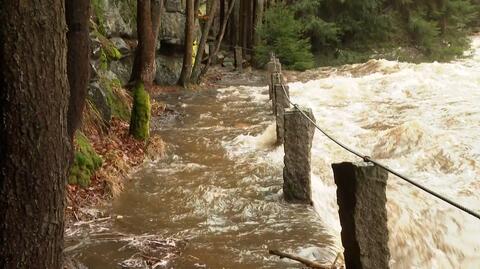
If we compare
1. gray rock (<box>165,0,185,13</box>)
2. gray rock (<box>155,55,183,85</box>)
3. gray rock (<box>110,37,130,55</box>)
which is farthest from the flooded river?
gray rock (<box>165,0,185,13</box>)

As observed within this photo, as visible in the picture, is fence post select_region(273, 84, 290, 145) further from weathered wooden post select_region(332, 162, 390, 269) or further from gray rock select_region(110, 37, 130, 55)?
gray rock select_region(110, 37, 130, 55)

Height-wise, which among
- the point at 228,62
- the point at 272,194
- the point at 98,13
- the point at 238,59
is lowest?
the point at 272,194

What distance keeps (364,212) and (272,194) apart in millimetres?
2893

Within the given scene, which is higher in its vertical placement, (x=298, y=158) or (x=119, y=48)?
(x=119, y=48)

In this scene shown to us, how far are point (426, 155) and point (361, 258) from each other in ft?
16.3

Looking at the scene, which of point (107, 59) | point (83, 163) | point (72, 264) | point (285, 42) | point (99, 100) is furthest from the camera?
point (285, 42)

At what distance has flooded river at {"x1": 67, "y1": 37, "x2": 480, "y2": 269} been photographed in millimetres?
5122

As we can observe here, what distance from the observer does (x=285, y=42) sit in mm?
22828

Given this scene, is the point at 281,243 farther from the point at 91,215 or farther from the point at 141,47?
the point at 141,47

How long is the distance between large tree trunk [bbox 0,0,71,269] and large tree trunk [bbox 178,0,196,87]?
14096 mm

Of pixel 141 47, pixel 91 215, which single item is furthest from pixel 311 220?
pixel 141 47

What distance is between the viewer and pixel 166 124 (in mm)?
11891

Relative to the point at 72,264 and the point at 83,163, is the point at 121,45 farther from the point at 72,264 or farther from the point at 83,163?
the point at 72,264

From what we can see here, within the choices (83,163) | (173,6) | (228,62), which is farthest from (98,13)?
(228,62)
